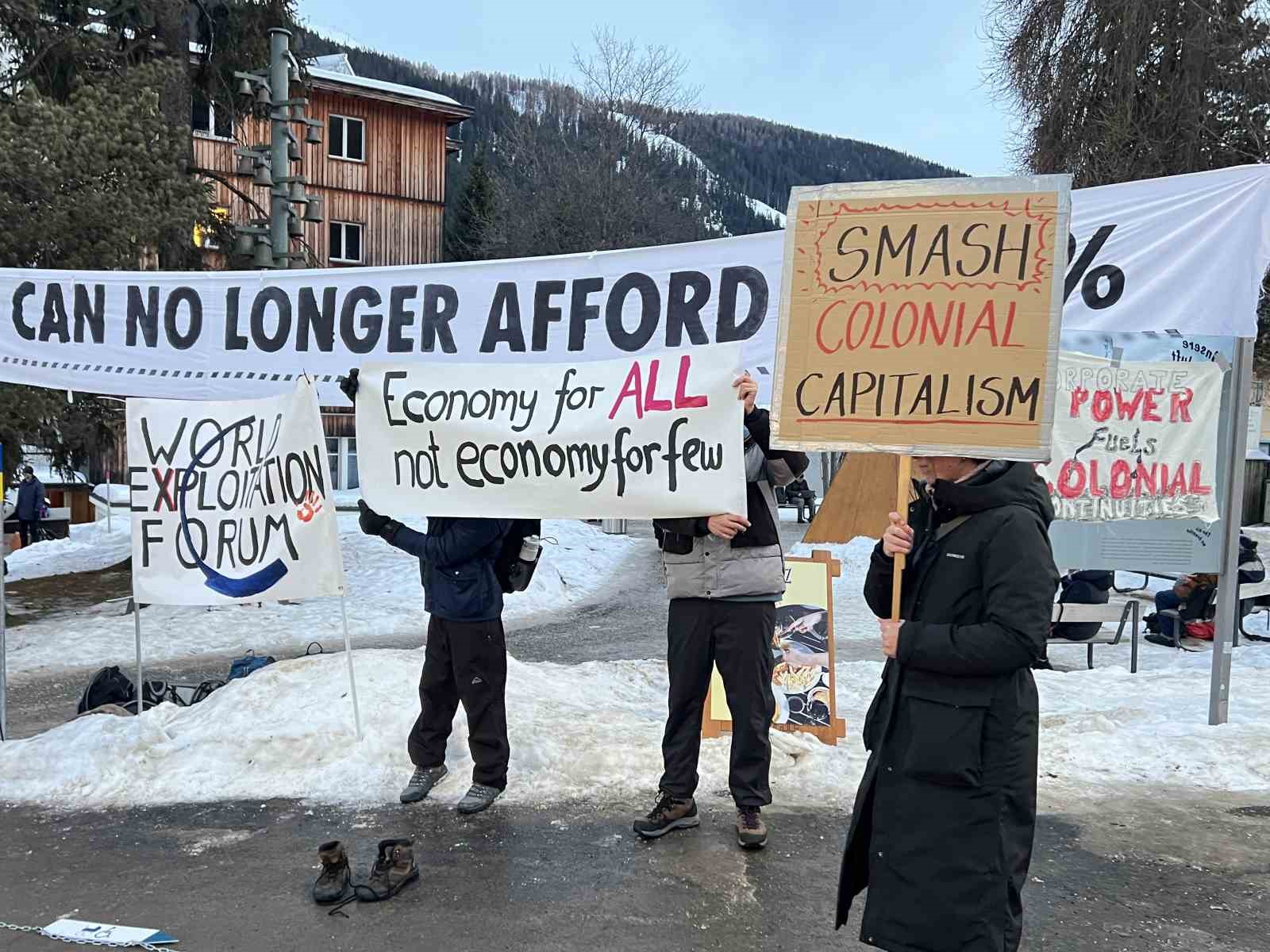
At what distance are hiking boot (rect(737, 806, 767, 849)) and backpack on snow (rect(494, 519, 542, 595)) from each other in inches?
61.9

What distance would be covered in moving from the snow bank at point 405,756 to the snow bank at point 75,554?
12.0 m

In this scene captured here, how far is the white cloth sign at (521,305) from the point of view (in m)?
5.49

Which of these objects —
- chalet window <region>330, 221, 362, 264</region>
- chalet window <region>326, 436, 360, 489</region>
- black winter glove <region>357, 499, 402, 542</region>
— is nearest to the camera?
black winter glove <region>357, 499, 402, 542</region>

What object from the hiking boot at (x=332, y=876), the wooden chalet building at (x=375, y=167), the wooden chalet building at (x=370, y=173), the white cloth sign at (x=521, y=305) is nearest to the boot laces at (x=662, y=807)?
the hiking boot at (x=332, y=876)

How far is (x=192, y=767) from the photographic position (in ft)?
18.4

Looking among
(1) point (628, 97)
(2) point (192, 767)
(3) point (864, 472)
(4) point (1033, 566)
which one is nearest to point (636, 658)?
(3) point (864, 472)

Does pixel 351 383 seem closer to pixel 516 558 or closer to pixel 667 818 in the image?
pixel 516 558

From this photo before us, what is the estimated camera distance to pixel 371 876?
427cm

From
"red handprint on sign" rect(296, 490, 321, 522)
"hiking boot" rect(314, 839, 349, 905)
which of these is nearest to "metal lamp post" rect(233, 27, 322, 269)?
"red handprint on sign" rect(296, 490, 321, 522)

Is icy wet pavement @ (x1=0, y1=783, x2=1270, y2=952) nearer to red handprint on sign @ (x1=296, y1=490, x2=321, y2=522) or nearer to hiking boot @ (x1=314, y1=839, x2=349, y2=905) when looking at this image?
hiking boot @ (x1=314, y1=839, x2=349, y2=905)

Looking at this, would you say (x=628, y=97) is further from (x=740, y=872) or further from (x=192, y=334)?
(x=740, y=872)

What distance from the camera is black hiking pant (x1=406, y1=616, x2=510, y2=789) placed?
5137mm

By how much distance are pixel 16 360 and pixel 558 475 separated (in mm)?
3901

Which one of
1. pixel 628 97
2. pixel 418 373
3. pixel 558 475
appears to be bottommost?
pixel 558 475
